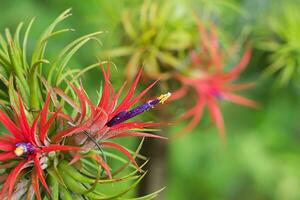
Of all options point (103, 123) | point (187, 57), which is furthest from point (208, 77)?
point (103, 123)

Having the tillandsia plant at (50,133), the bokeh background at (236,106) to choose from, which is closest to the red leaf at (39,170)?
the tillandsia plant at (50,133)

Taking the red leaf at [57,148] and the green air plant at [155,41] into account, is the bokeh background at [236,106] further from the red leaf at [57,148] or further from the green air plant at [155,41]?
the red leaf at [57,148]

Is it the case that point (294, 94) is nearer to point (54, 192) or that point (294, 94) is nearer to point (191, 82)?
point (191, 82)

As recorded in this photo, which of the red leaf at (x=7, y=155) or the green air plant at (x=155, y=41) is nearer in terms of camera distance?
the red leaf at (x=7, y=155)

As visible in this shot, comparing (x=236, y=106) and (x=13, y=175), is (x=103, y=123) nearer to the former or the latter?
(x=13, y=175)

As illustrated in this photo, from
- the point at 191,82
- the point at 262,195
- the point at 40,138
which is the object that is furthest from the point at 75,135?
the point at 262,195

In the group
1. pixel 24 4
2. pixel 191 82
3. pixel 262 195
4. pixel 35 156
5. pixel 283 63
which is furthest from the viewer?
pixel 262 195
